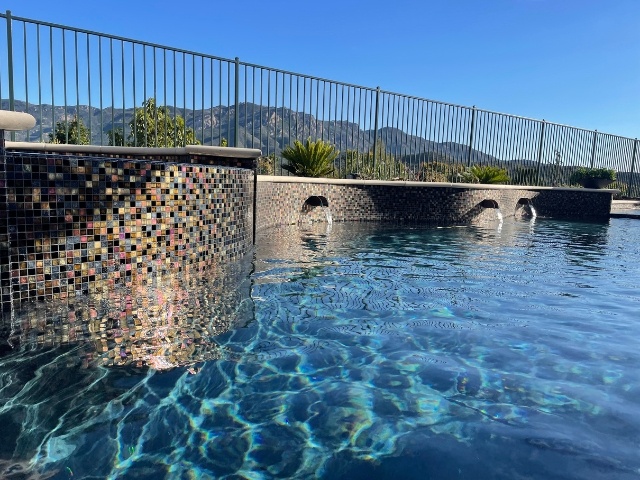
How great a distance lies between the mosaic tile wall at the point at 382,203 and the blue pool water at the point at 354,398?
18.3 ft

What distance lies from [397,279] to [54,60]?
6242mm

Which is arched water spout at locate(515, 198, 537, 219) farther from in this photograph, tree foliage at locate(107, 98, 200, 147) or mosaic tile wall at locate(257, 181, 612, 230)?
tree foliage at locate(107, 98, 200, 147)

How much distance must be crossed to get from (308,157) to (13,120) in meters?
8.98

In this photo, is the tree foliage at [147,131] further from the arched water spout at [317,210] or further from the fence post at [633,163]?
the fence post at [633,163]

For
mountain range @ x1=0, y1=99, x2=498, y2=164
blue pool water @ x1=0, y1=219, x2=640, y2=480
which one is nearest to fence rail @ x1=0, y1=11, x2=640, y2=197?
mountain range @ x1=0, y1=99, x2=498, y2=164

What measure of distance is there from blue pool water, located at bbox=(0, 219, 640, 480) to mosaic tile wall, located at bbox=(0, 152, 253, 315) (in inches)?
36.7

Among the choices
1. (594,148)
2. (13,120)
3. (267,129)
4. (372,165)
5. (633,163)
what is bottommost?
(13,120)

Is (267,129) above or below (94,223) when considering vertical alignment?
above

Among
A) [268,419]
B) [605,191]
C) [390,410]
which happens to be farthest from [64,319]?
[605,191]

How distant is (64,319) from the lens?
10.7 ft

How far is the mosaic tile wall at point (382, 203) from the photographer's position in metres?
9.79

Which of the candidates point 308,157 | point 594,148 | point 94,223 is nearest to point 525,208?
point 594,148

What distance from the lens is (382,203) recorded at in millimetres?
12273

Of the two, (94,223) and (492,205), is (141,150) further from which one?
(492,205)
